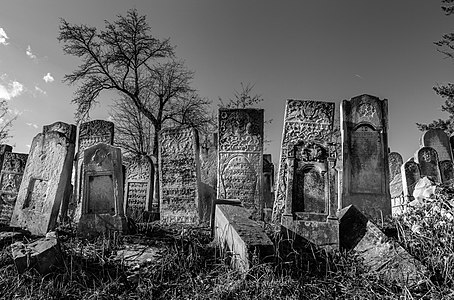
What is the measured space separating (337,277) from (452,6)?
954 inches

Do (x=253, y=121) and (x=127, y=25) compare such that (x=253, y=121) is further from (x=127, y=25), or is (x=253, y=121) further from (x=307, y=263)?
(x=127, y=25)

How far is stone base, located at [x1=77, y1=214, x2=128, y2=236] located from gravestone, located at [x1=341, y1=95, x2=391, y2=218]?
4.47 metres

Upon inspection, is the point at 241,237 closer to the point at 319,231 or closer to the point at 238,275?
the point at 238,275

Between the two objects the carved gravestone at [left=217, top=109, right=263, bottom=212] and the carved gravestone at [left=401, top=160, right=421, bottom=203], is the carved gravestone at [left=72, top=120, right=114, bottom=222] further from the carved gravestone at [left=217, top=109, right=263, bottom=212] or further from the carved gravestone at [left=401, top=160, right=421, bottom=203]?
the carved gravestone at [left=401, top=160, right=421, bottom=203]

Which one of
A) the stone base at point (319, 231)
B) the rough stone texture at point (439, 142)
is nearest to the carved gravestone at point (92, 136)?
the stone base at point (319, 231)

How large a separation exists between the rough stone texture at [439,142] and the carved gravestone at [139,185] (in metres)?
10.8

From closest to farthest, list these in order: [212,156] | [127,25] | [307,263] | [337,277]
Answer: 1. [337,277]
2. [307,263]
3. [212,156]
4. [127,25]

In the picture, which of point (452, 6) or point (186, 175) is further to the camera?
point (452, 6)

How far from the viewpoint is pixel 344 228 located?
4.77 meters

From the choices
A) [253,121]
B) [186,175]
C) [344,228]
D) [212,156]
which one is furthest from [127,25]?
[344,228]

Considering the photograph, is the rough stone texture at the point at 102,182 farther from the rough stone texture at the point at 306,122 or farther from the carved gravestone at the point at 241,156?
the rough stone texture at the point at 306,122

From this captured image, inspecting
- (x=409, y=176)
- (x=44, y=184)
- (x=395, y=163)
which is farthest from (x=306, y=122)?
(x=395, y=163)

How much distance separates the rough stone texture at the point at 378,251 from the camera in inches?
135

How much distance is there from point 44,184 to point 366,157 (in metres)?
6.48
